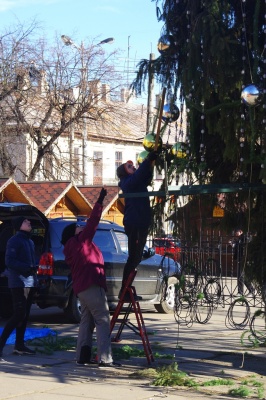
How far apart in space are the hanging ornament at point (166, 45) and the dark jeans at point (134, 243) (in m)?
2.12

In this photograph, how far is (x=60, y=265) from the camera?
1331 cm

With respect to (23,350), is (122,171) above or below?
above

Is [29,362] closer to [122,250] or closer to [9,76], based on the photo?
[122,250]

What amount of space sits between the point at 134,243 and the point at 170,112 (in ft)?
5.61

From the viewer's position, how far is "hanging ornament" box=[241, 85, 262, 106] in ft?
25.7

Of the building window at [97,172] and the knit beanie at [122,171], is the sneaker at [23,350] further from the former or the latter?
the building window at [97,172]

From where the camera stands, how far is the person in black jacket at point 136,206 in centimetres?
911

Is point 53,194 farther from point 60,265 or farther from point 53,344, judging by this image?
point 53,344

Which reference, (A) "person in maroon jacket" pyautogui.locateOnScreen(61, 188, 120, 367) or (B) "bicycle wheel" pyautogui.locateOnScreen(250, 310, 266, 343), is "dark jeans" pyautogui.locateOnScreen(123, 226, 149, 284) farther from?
(B) "bicycle wheel" pyautogui.locateOnScreen(250, 310, 266, 343)

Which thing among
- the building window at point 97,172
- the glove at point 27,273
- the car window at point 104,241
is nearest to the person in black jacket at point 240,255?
the glove at point 27,273

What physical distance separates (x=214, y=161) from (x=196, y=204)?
1.80ft

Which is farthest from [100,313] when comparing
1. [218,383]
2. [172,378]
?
[218,383]

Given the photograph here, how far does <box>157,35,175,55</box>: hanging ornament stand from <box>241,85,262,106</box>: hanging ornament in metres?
1.36

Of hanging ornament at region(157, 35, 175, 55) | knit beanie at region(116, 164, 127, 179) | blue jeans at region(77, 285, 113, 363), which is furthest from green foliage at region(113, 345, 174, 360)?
hanging ornament at region(157, 35, 175, 55)
